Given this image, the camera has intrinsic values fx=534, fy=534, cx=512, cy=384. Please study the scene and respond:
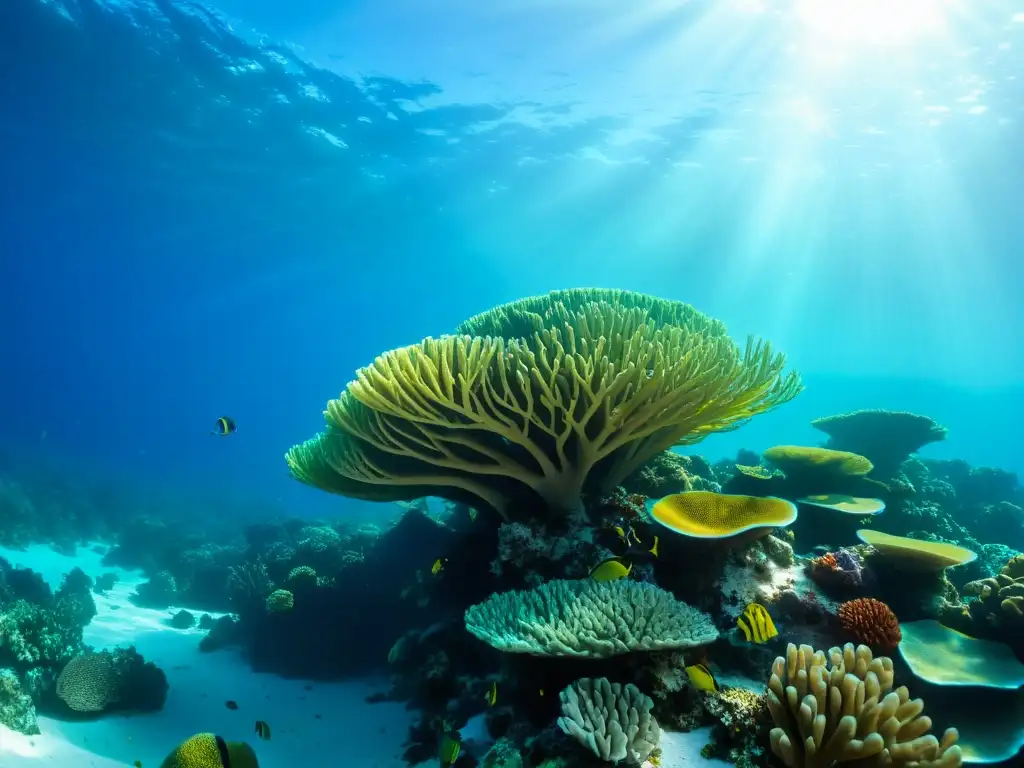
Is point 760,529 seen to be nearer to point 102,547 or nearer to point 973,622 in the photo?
point 973,622

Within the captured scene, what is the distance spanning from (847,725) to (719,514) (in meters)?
2.29

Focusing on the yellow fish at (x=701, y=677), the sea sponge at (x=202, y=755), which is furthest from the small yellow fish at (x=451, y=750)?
the yellow fish at (x=701, y=677)

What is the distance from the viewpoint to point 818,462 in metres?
7.37

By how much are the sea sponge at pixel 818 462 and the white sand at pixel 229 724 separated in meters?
6.21

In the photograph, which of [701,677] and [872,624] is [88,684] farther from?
[872,624]

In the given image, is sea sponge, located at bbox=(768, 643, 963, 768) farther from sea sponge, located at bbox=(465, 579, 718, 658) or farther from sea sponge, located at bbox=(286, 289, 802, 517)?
sea sponge, located at bbox=(286, 289, 802, 517)

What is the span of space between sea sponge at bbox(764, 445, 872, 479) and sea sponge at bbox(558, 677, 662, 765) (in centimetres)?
472

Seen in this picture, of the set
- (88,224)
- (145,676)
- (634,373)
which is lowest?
(145,676)

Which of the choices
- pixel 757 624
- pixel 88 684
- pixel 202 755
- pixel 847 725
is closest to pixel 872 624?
pixel 757 624

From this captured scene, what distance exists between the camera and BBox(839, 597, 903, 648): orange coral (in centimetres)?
433

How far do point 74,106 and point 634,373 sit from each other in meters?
32.4

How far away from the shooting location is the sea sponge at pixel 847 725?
9.33ft

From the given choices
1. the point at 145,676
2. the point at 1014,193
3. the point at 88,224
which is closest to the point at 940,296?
the point at 1014,193

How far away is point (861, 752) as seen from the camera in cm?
281
